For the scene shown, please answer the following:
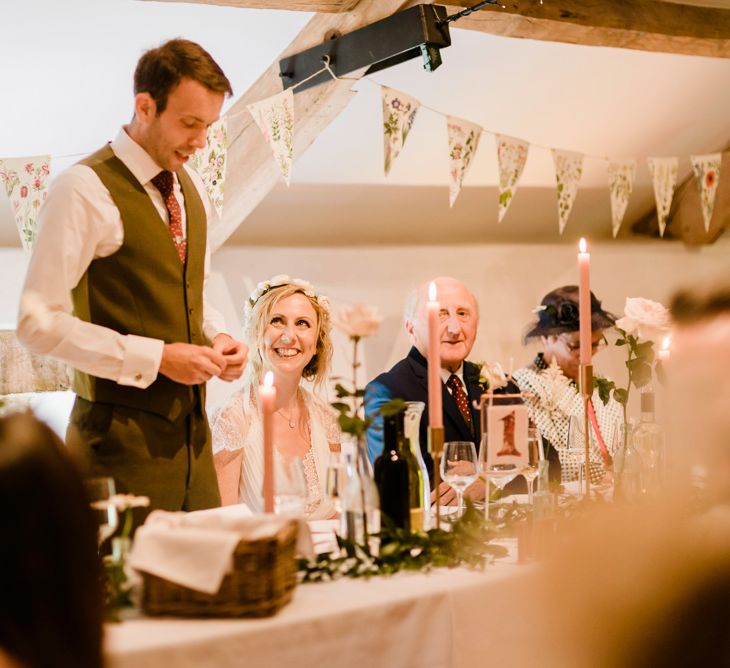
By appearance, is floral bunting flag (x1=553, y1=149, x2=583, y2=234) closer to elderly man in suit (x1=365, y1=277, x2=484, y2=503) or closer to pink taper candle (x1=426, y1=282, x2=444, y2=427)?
elderly man in suit (x1=365, y1=277, x2=484, y2=503)

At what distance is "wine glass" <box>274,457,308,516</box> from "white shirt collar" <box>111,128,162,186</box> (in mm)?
716

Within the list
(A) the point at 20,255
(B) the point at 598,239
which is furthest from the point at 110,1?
(B) the point at 598,239

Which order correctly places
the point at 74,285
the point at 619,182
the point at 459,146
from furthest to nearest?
the point at 619,182
the point at 459,146
the point at 74,285

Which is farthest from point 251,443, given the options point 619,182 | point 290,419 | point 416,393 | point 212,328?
point 619,182

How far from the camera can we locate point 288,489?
1422 mm

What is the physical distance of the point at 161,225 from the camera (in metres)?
1.89

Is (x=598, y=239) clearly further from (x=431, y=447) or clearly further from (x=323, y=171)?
(x=431, y=447)

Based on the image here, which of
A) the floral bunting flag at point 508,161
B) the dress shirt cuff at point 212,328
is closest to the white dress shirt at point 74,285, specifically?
the dress shirt cuff at point 212,328

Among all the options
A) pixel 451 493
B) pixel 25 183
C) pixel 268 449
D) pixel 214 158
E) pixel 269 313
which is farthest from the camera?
pixel 214 158

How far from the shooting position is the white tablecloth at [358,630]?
111 centimetres

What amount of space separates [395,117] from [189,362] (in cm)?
197

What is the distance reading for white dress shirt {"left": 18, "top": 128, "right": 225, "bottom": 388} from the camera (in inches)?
66.2

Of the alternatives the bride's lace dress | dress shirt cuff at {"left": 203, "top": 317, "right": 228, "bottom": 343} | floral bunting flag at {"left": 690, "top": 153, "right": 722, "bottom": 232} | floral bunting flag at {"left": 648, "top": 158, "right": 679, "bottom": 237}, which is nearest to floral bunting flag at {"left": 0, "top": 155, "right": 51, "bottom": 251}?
the bride's lace dress

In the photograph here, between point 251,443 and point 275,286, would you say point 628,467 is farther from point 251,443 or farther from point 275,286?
point 275,286
